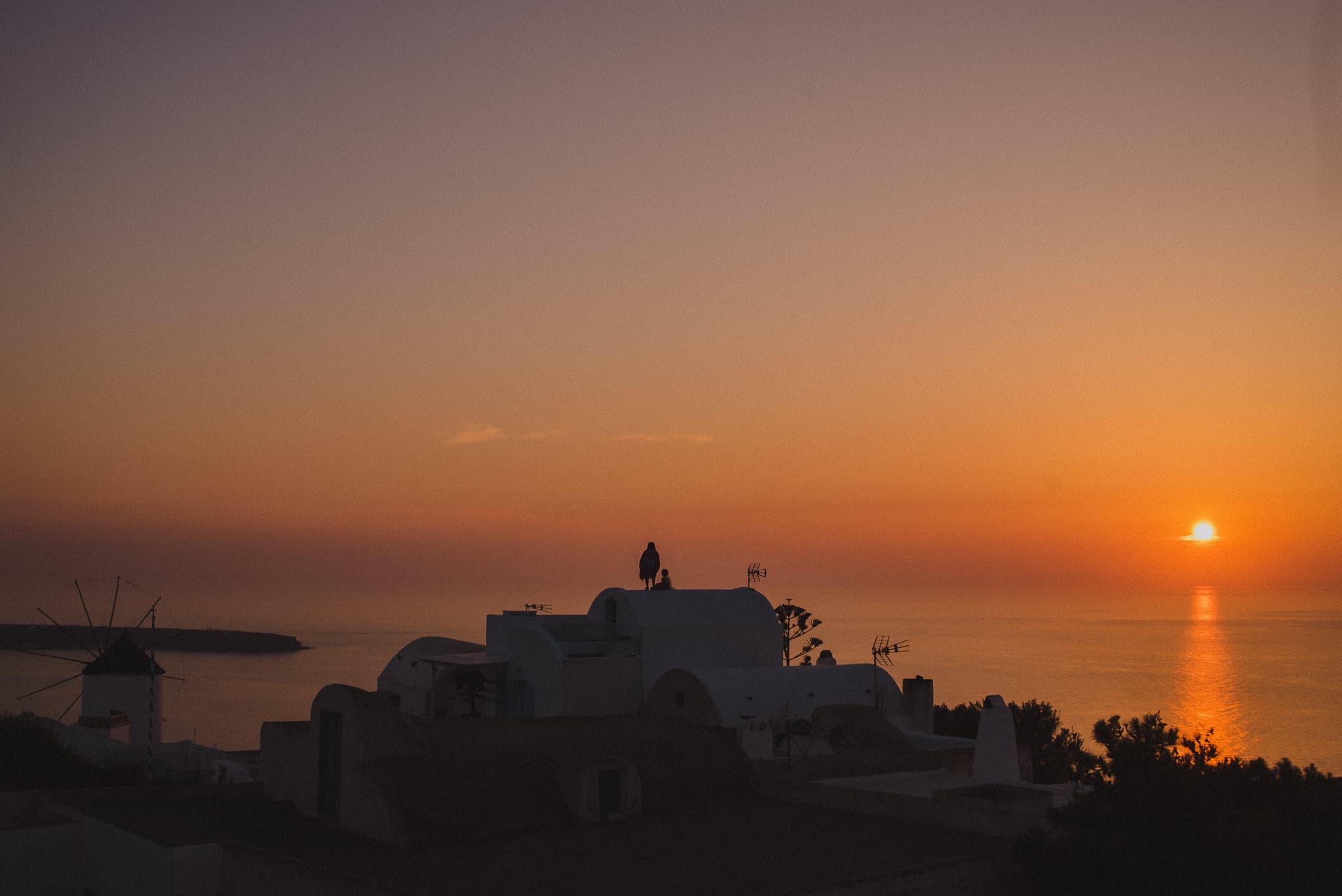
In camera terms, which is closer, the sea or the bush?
the bush

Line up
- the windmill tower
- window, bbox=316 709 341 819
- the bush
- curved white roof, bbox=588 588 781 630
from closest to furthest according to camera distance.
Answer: the bush
window, bbox=316 709 341 819
curved white roof, bbox=588 588 781 630
the windmill tower

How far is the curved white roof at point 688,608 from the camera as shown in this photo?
110 ft

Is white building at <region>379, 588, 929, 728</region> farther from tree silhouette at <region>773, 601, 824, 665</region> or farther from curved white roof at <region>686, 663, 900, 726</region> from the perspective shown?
tree silhouette at <region>773, 601, 824, 665</region>

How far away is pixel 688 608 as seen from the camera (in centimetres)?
3422

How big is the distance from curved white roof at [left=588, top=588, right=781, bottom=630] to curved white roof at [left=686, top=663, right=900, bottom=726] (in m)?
3.45

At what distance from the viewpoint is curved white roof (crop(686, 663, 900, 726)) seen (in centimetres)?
2819

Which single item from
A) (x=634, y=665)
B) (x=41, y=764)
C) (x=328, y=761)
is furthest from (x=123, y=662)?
(x=328, y=761)

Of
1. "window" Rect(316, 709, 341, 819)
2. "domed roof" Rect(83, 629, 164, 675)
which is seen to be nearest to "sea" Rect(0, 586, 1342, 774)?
"domed roof" Rect(83, 629, 164, 675)

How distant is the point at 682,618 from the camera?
33.7 metres

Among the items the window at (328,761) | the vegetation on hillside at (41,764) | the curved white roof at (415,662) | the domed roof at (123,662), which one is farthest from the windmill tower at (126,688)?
the window at (328,761)

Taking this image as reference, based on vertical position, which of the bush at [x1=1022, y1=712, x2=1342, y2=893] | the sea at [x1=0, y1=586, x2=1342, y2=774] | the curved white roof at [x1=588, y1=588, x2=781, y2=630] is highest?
the curved white roof at [x1=588, y1=588, x2=781, y2=630]

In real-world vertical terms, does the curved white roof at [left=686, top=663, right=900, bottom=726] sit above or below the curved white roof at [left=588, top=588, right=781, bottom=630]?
below

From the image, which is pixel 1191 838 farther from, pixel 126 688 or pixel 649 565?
pixel 126 688

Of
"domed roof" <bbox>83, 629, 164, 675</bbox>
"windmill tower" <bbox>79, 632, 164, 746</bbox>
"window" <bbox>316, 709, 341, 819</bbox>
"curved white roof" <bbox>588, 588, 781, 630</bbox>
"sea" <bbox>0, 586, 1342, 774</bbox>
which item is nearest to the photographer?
"window" <bbox>316, 709, 341, 819</bbox>
